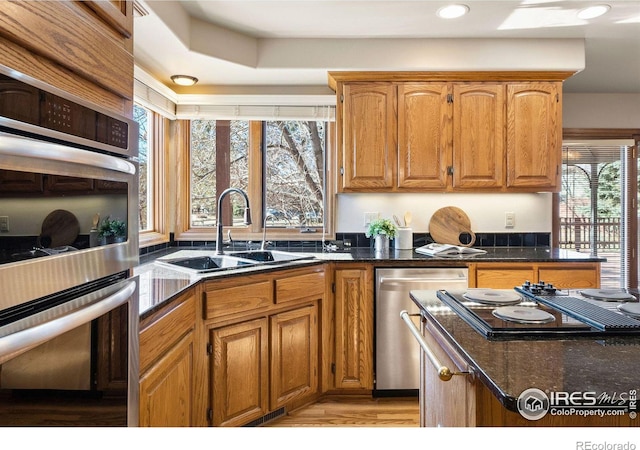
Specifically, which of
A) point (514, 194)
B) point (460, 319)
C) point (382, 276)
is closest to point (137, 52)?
point (382, 276)

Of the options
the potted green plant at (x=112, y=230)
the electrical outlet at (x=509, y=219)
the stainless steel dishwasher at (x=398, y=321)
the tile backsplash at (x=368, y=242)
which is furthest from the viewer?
the electrical outlet at (x=509, y=219)

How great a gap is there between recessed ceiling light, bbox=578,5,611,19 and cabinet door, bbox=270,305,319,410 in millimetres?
2350

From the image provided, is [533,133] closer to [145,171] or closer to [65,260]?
[145,171]

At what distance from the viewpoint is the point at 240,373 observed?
81.8 inches

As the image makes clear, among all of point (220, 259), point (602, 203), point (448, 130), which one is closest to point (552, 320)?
point (220, 259)

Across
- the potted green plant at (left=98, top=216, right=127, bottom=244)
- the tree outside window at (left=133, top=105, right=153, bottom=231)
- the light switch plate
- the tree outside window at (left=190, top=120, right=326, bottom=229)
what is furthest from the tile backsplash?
the light switch plate

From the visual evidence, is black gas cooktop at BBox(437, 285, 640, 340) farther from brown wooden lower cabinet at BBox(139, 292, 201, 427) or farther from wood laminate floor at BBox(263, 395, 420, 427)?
wood laminate floor at BBox(263, 395, 420, 427)

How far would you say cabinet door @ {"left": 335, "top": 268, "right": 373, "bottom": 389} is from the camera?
256 centimetres

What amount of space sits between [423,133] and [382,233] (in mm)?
761

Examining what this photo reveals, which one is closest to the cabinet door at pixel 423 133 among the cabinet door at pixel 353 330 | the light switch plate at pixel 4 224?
the cabinet door at pixel 353 330

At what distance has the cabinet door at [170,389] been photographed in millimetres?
1321

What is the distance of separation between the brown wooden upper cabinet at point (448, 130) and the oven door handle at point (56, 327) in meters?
2.09

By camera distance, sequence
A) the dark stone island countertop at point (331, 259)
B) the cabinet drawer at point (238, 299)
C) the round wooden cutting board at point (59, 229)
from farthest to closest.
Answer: the cabinet drawer at point (238, 299), the dark stone island countertop at point (331, 259), the round wooden cutting board at point (59, 229)

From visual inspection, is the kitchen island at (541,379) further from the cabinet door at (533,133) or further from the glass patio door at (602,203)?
the glass patio door at (602,203)
